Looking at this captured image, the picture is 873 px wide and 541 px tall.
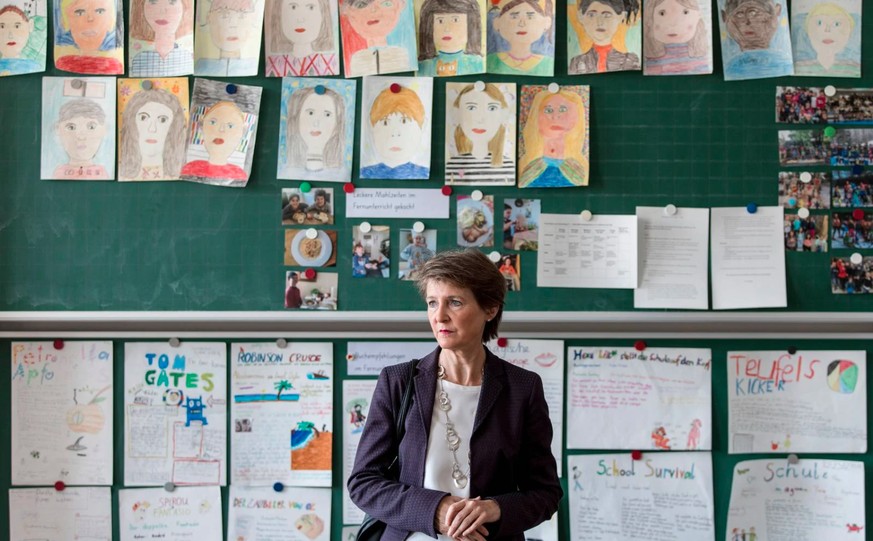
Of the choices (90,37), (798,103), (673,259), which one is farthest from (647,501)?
(90,37)

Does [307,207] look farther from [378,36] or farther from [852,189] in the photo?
[852,189]

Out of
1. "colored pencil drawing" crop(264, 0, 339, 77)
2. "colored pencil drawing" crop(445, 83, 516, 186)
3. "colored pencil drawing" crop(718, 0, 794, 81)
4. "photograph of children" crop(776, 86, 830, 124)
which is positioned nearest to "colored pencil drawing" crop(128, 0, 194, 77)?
"colored pencil drawing" crop(264, 0, 339, 77)

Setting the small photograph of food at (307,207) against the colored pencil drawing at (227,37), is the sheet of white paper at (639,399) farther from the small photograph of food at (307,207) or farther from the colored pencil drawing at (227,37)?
the colored pencil drawing at (227,37)

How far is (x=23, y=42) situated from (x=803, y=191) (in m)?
2.16

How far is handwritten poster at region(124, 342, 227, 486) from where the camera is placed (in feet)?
7.79

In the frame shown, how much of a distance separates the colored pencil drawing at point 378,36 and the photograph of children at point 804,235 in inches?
43.7

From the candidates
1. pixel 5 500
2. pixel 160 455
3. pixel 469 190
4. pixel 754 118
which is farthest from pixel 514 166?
pixel 5 500

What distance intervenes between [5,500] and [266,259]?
0.97m

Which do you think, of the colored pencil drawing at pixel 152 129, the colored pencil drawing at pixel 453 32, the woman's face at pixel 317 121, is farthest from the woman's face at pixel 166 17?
the colored pencil drawing at pixel 453 32

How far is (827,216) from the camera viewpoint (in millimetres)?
2398

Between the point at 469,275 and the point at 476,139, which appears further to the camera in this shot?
the point at 476,139

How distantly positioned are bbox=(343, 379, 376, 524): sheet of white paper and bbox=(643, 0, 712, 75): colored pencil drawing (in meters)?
1.16

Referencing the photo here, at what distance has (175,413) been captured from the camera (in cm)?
238

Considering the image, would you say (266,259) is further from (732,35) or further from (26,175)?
(732,35)
